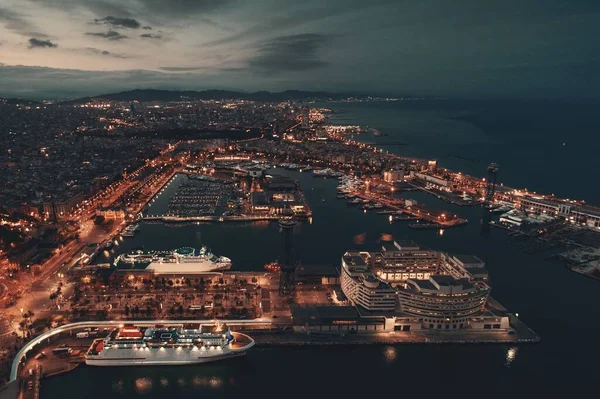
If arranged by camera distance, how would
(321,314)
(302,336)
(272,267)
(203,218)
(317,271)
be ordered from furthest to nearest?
1. (203,218)
2. (272,267)
3. (317,271)
4. (321,314)
5. (302,336)

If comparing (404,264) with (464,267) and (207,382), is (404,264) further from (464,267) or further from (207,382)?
(207,382)

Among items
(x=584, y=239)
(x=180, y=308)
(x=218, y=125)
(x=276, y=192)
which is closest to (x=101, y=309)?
(x=180, y=308)

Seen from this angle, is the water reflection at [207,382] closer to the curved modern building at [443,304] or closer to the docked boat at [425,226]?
the curved modern building at [443,304]

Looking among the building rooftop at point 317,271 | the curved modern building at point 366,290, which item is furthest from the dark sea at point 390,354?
the building rooftop at point 317,271

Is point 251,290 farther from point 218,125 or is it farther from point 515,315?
point 218,125

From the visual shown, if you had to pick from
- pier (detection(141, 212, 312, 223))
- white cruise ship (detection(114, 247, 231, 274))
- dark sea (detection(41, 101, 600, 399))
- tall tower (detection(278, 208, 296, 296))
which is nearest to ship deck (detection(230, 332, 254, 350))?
dark sea (detection(41, 101, 600, 399))

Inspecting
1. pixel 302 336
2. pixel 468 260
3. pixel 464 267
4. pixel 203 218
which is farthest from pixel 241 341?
pixel 203 218

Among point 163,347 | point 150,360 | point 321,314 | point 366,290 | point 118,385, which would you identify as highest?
point 366,290

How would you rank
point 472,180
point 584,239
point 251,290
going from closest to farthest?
point 251,290 < point 584,239 < point 472,180
